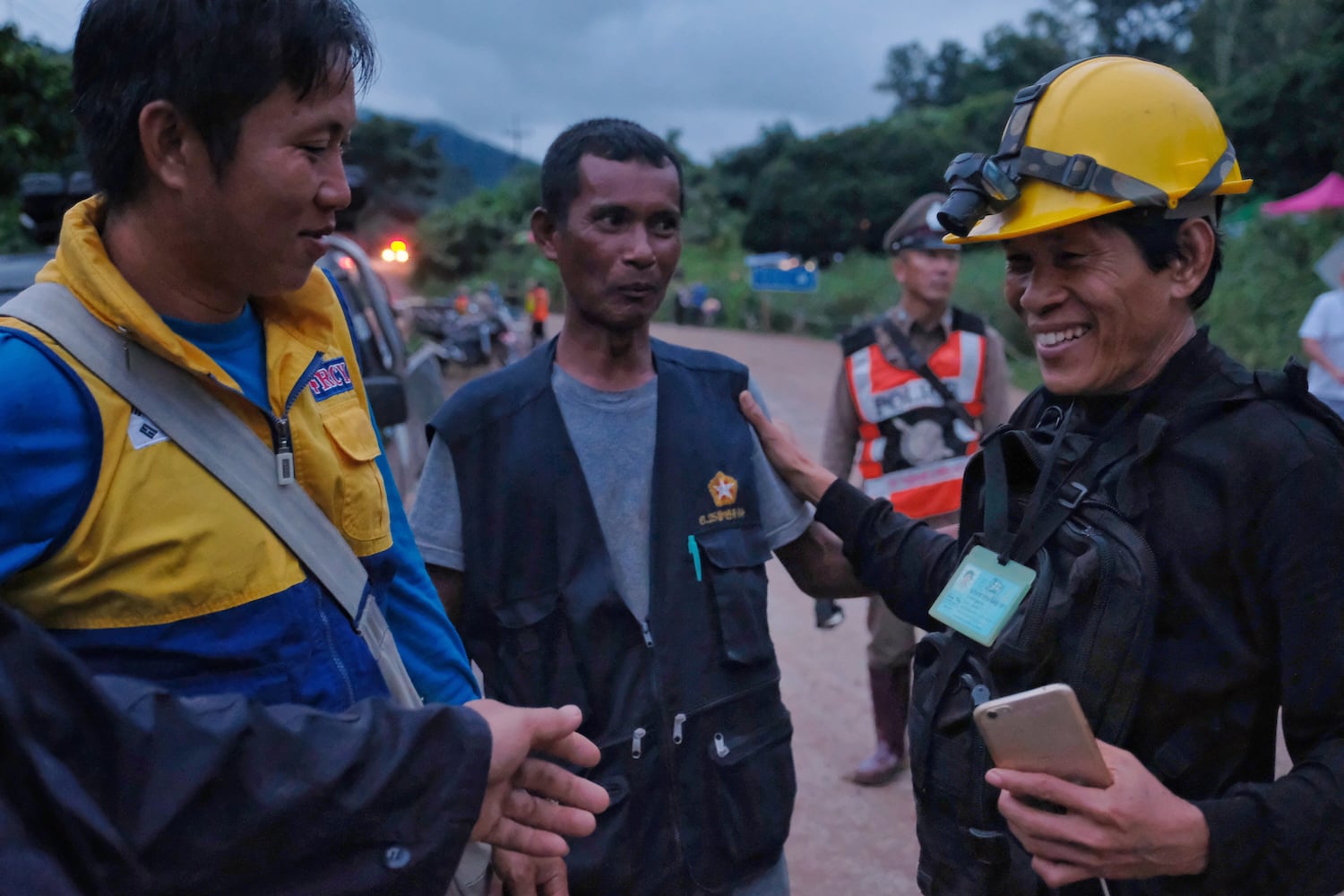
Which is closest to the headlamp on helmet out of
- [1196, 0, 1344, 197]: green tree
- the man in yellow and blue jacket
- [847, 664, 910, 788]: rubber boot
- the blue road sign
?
the man in yellow and blue jacket

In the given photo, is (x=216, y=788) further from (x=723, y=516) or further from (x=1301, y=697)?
(x=1301, y=697)

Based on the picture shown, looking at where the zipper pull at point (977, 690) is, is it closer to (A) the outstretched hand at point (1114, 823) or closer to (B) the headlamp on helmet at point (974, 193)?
(A) the outstretched hand at point (1114, 823)

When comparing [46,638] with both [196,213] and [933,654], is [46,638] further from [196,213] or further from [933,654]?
[933,654]

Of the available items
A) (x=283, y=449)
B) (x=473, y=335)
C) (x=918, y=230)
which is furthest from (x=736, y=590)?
(x=473, y=335)

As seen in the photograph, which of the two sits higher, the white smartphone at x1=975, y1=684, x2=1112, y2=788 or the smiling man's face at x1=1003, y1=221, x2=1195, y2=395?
the smiling man's face at x1=1003, y1=221, x2=1195, y2=395

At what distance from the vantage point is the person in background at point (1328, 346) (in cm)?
621

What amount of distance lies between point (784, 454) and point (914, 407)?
2127 millimetres

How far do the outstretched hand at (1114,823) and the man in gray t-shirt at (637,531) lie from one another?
0.84m

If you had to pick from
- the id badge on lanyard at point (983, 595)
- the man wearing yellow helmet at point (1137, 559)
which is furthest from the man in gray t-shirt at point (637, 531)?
the id badge on lanyard at point (983, 595)

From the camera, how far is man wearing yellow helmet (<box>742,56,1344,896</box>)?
1.45 meters

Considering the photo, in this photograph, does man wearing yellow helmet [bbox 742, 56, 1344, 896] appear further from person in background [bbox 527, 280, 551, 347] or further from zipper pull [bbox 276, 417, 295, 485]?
person in background [bbox 527, 280, 551, 347]

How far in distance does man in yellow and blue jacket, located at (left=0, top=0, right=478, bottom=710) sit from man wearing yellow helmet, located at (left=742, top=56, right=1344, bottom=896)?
100 cm

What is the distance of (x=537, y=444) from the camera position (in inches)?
89.0

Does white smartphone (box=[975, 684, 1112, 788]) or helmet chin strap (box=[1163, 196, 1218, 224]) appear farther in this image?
helmet chin strap (box=[1163, 196, 1218, 224])
